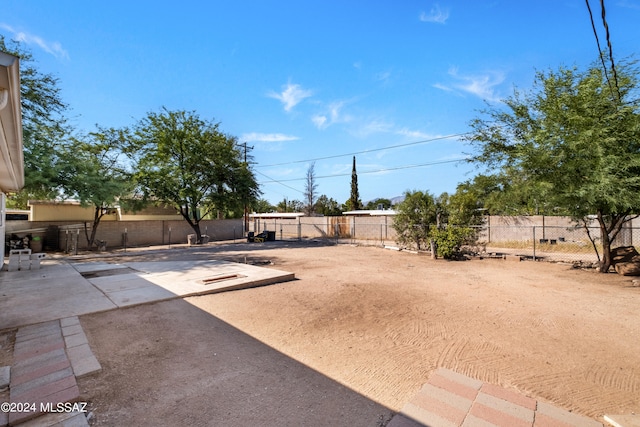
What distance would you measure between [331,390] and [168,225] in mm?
20571

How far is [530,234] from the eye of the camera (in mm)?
18094

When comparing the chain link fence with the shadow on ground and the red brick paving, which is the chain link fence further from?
the shadow on ground

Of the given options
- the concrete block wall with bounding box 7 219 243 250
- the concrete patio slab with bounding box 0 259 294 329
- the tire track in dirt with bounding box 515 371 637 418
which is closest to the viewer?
the tire track in dirt with bounding box 515 371 637 418

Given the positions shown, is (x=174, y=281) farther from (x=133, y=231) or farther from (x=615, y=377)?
(x=133, y=231)

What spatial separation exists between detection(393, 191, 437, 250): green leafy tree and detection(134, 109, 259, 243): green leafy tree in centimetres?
1161

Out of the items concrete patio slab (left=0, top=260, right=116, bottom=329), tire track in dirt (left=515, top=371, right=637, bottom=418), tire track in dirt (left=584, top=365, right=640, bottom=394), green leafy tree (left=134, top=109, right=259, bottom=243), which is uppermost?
green leafy tree (left=134, top=109, right=259, bottom=243)

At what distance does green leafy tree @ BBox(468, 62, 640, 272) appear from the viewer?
765cm

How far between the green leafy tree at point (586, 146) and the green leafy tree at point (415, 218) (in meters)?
4.24

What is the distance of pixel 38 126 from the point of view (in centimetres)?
1207

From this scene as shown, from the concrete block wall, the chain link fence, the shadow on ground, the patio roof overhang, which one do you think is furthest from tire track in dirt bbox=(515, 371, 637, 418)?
the concrete block wall

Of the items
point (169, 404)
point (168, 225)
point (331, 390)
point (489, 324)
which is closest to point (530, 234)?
point (489, 324)

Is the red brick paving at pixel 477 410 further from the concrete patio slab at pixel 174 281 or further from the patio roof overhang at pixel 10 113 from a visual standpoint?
the concrete patio slab at pixel 174 281

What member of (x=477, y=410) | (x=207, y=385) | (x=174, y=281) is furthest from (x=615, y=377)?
(x=174, y=281)

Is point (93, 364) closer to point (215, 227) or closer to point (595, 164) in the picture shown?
point (595, 164)
